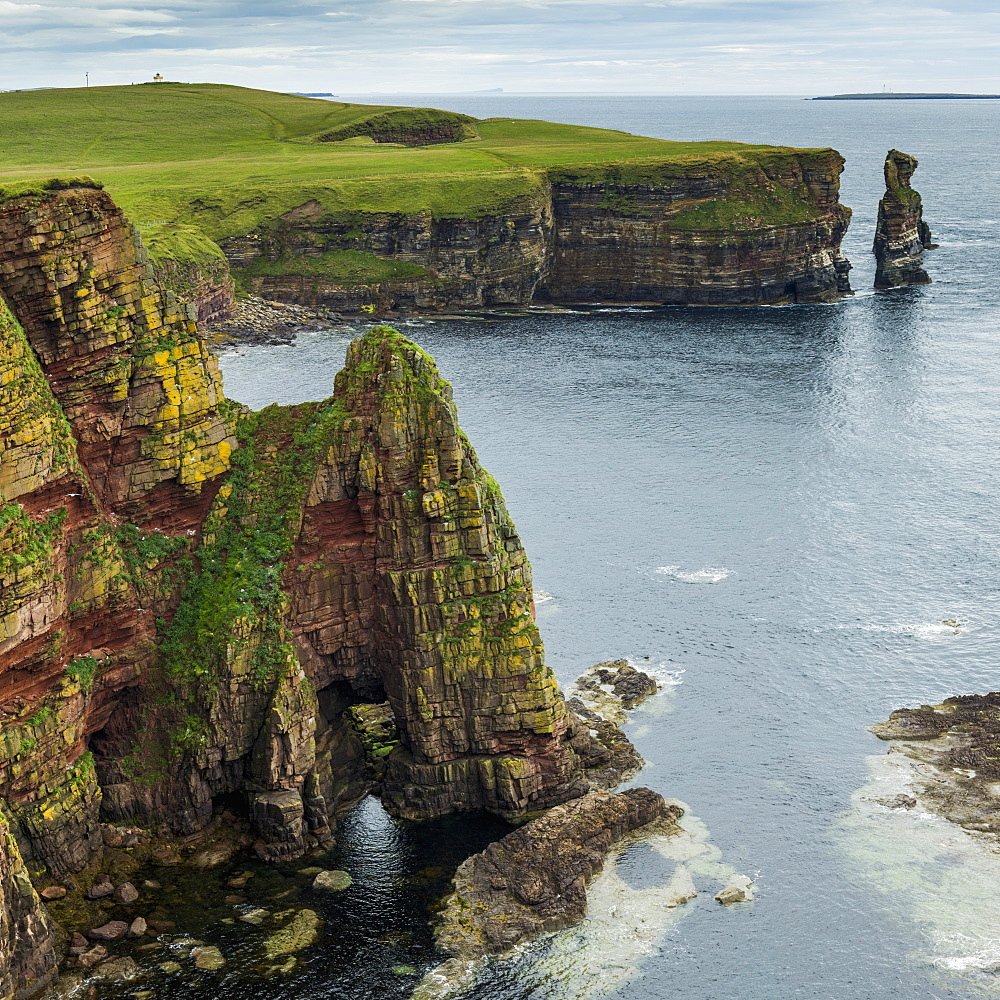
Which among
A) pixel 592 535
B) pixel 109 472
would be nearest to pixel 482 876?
pixel 109 472

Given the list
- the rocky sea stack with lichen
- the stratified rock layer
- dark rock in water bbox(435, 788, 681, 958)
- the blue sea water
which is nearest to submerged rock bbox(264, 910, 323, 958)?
the blue sea water

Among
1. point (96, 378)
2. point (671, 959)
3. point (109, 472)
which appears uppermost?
point (96, 378)

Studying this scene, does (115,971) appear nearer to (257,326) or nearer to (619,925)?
(619,925)

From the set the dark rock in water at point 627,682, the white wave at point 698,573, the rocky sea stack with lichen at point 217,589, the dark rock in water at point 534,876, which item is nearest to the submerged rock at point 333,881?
the rocky sea stack with lichen at point 217,589

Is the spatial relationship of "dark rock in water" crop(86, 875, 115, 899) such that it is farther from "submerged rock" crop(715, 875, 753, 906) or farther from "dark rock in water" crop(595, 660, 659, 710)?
"dark rock in water" crop(595, 660, 659, 710)

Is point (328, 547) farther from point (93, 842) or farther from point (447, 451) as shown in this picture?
point (93, 842)

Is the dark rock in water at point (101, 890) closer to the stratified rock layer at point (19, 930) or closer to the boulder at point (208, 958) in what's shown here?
the stratified rock layer at point (19, 930)
